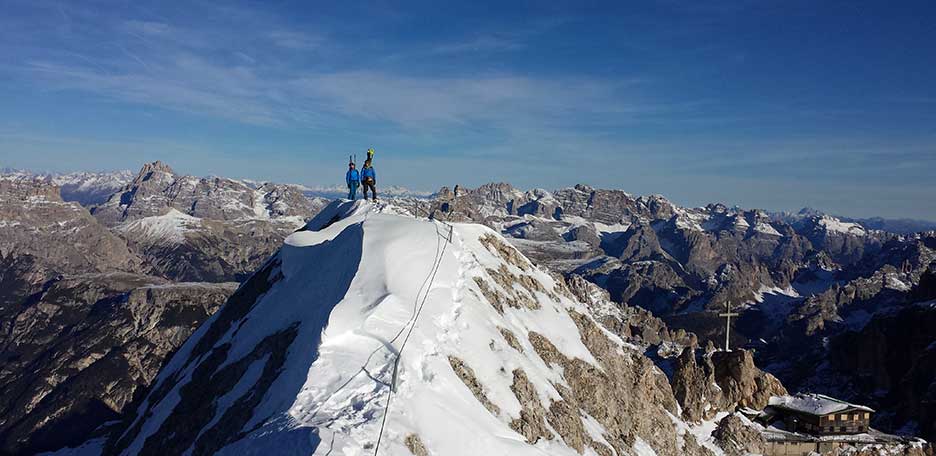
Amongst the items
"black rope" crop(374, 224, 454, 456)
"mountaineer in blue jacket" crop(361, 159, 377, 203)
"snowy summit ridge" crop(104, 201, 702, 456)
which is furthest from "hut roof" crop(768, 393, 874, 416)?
"mountaineer in blue jacket" crop(361, 159, 377, 203)

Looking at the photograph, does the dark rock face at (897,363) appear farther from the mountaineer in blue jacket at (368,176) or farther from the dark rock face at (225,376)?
the dark rock face at (225,376)

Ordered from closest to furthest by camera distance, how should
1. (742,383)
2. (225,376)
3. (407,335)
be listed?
1. (407,335)
2. (225,376)
3. (742,383)

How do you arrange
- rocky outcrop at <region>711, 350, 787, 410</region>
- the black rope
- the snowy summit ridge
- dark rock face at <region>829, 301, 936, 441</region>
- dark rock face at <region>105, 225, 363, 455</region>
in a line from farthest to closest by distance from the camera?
1. dark rock face at <region>829, 301, 936, 441</region>
2. rocky outcrop at <region>711, 350, 787, 410</region>
3. dark rock face at <region>105, 225, 363, 455</region>
4. the snowy summit ridge
5. the black rope

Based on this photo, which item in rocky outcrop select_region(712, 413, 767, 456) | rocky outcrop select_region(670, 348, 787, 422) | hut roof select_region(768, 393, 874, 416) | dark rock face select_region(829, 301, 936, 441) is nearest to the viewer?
rocky outcrop select_region(712, 413, 767, 456)

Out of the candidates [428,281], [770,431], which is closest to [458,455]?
[428,281]

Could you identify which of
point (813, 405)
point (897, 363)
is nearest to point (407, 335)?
point (813, 405)

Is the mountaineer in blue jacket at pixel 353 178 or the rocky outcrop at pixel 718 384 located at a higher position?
the mountaineer in blue jacket at pixel 353 178

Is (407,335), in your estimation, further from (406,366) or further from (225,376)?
(225,376)

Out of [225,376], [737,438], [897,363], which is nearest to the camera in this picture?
[225,376]

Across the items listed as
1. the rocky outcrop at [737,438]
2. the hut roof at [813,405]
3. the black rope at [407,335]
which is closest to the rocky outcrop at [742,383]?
the hut roof at [813,405]

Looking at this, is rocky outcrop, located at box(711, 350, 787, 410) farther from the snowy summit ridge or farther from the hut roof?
the snowy summit ridge
